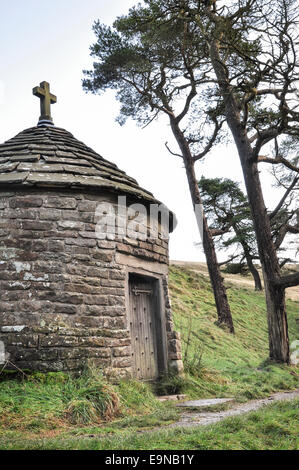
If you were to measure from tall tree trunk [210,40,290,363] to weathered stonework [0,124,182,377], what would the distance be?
4863 mm

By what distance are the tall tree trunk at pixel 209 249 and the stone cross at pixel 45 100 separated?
21.6 ft

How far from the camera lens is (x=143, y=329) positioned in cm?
782

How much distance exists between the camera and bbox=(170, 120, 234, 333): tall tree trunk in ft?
48.9

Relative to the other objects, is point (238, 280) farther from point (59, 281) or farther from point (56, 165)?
point (59, 281)

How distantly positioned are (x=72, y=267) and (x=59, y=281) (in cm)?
27

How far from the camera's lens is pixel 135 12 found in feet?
43.5

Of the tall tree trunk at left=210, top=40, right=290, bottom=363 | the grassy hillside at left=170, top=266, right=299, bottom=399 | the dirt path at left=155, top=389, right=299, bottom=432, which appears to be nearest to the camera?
the dirt path at left=155, top=389, right=299, bottom=432

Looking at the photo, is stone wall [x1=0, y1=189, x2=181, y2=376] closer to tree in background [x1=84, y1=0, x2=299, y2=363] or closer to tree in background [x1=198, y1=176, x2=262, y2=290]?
tree in background [x1=84, y1=0, x2=299, y2=363]

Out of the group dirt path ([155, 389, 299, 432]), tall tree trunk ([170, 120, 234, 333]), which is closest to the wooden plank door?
dirt path ([155, 389, 299, 432])

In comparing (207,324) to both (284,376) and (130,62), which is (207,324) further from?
(130,62)

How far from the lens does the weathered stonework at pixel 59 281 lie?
6.16 m

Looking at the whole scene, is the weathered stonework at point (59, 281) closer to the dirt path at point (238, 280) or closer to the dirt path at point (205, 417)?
the dirt path at point (205, 417)

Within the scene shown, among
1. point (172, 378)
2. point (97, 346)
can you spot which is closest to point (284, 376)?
point (172, 378)

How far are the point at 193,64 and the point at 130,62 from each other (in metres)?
1.87
